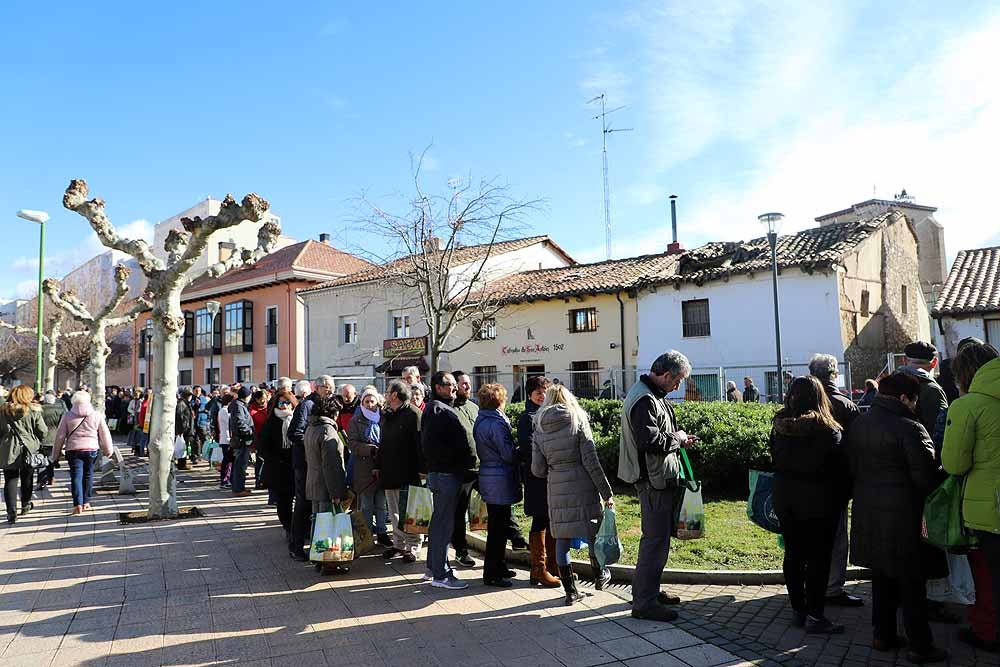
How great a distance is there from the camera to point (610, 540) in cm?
541

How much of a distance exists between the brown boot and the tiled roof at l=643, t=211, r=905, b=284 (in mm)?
17398

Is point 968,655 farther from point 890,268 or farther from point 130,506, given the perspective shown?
point 890,268

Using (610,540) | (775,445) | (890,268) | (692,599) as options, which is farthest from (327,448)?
(890,268)

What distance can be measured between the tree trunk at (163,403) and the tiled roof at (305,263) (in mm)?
28001

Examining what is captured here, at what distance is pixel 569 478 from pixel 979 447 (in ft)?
8.75

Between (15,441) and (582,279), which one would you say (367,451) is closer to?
(15,441)

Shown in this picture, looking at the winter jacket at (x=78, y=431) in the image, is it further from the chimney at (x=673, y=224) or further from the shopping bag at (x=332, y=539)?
the chimney at (x=673, y=224)

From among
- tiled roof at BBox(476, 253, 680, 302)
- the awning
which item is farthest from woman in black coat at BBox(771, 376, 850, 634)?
the awning

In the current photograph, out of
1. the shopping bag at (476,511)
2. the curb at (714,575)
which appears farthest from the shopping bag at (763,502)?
the shopping bag at (476,511)

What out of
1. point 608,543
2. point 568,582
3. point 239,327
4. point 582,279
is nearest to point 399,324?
point 582,279

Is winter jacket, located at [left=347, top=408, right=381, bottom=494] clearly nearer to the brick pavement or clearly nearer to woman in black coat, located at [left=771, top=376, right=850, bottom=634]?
the brick pavement

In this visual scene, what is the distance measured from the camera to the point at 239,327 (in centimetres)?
4072

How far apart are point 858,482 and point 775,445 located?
0.58m

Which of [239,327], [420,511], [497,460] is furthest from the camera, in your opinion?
[239,327]
